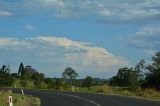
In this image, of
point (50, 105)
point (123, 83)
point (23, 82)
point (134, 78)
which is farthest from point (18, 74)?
point (50, 105)

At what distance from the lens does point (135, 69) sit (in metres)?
92.0

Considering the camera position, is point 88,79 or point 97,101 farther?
point 88,79

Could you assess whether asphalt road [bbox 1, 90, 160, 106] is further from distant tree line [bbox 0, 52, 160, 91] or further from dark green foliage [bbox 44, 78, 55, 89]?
dark green foliage [bbox 44, 78, 55, 89]

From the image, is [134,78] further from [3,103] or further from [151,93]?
[3,103]

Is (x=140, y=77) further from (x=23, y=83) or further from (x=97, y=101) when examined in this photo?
(x=97, y=101)

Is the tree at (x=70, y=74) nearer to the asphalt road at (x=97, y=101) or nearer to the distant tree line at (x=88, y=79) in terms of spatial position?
the distant tree line at (x=88, y=79)

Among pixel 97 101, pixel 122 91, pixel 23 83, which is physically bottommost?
pixel 97 101

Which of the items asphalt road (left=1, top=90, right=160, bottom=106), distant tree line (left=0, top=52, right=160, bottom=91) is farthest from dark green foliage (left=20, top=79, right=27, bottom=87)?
asphalt road (left=1, top=90, right=160, bottom=106)

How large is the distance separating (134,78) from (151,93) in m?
36.5

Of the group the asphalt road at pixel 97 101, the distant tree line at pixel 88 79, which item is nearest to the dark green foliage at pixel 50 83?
the distant tree line at pixel 88 79

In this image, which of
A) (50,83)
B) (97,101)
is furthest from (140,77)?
(97,101)

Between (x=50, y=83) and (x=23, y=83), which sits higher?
(x=23, y=83)

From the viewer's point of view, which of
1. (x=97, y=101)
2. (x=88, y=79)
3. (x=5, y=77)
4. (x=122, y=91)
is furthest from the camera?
(x=88, y=79)

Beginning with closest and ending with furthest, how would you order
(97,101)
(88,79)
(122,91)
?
1. (97,101)
2. (122,91)
3. (88,79)
